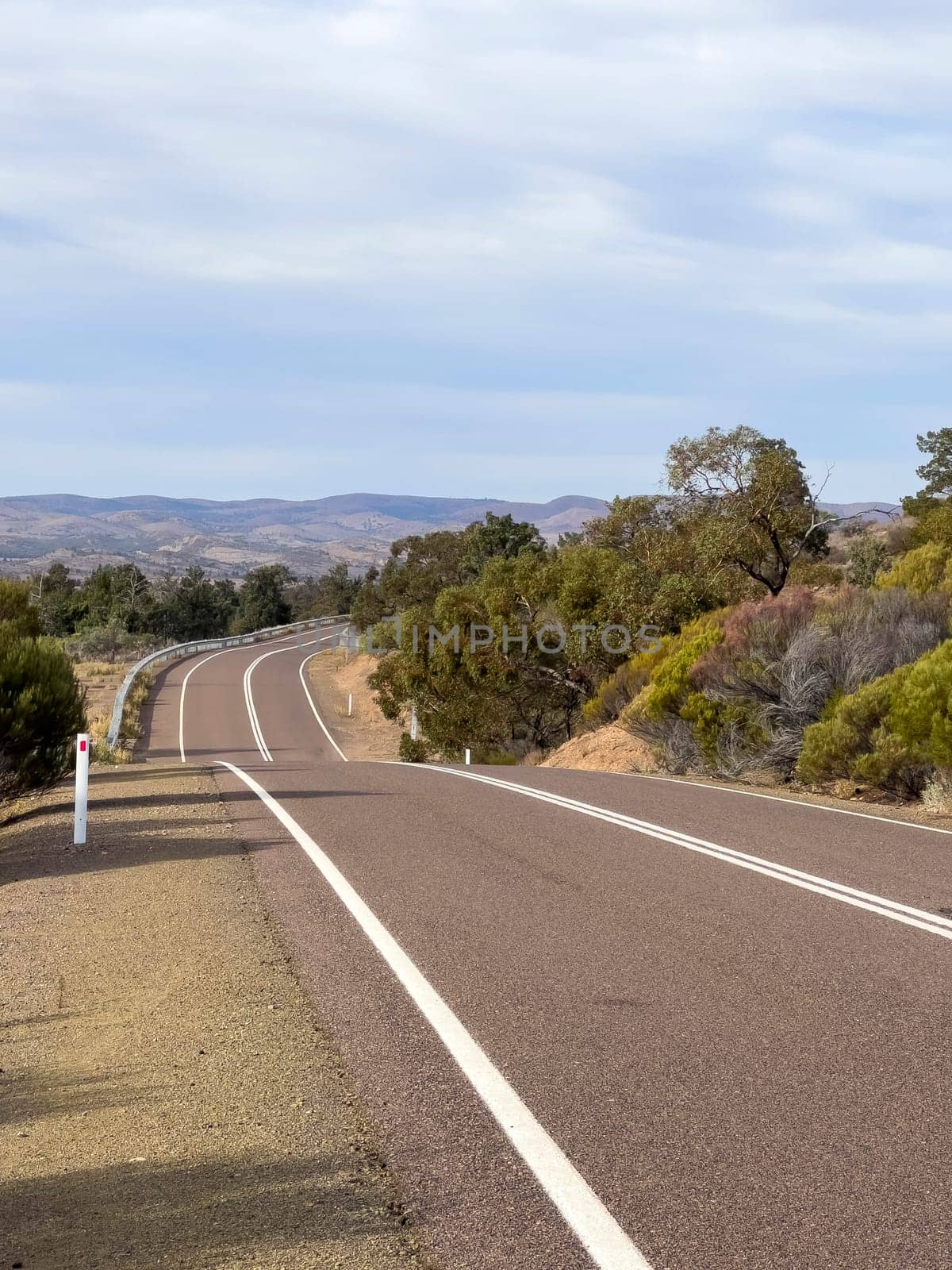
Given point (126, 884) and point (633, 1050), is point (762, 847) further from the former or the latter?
point (633, 1050)

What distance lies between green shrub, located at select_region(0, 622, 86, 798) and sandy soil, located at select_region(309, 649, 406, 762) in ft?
87.0

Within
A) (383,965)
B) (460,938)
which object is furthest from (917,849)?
(383,965)

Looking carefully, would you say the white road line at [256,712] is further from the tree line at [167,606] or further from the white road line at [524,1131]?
the white road line at [524,1131]

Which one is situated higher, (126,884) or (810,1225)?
(810,1225)

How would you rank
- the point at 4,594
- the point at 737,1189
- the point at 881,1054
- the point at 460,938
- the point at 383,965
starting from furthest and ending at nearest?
1. the point at 4,594
2. the point at 460,938
3. the point at 383,965
4. the point at 881,1054
5. the point at 737,1189

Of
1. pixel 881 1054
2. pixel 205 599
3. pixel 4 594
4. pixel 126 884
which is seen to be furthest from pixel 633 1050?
pixel 205 599

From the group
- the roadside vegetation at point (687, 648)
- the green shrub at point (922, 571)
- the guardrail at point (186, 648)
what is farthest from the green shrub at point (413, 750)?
the green shrub at point (922, 571)

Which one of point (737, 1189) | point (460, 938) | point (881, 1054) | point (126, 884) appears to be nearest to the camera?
point (737, 1189)

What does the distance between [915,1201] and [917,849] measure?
7350 millimetres

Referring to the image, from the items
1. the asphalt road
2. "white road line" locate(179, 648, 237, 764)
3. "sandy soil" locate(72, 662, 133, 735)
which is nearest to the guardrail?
"sandy soil" locate(72, 662, 133, 735)

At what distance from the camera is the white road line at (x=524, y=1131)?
3650mm

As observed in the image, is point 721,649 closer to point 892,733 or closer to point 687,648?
point 687,648

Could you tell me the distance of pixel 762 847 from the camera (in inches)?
428

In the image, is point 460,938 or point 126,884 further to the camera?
point 126,884
